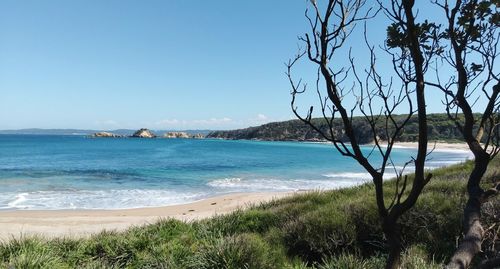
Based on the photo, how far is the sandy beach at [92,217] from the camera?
42.6 ft

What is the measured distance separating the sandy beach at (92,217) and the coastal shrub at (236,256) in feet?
21.0

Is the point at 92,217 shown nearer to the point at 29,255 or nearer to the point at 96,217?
the point at 96,217

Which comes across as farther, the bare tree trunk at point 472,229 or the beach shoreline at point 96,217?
the beach shoreline at point 96,217

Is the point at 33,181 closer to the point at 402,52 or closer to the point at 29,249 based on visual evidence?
the point at 29,249

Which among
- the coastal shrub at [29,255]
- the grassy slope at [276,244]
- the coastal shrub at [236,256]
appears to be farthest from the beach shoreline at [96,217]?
A: the coastal shrub at [236,256]

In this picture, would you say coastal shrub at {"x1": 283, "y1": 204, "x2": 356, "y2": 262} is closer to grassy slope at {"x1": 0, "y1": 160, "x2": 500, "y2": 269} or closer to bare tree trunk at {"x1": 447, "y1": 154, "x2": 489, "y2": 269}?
grassy slope at {"x1": 0, "y1": 160, "x2": 500, "y2": 269}

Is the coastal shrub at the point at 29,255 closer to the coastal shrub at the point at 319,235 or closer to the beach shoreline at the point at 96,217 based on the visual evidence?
the coastal shrub at the point at 319,235

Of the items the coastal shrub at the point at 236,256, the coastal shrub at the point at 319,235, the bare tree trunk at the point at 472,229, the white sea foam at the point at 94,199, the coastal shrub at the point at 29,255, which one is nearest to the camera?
the bare tree trunk at the point at 472,229

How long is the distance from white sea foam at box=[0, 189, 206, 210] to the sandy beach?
136 centimetres

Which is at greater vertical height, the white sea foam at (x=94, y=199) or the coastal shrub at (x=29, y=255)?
the coastal shrub at (x=29, y=255)

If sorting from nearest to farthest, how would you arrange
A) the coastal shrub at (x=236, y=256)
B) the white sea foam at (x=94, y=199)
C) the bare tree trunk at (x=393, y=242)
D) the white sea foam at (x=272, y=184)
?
the bare tree trunk at (x=393, y=242)
the coastal shrub at (x=236, y=256)
the white sea foam at (x=94, y=199)
the white sea foam at (x=272, y=184)

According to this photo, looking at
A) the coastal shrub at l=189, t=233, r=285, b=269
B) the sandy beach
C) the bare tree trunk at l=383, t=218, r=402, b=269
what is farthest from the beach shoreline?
the bare tree trunk at l=383, t=218, r=402, b=269

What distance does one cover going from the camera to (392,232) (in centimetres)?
266

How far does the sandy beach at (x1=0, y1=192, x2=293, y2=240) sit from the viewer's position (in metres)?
13.0
